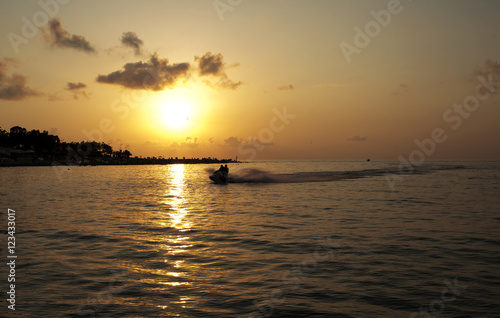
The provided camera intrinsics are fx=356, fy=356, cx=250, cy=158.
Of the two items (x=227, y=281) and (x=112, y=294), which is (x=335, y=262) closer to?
(x=227, y=281)

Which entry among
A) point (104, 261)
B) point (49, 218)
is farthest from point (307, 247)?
point (49, 218)

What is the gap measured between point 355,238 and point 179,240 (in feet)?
31.1

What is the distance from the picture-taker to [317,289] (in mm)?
11422
